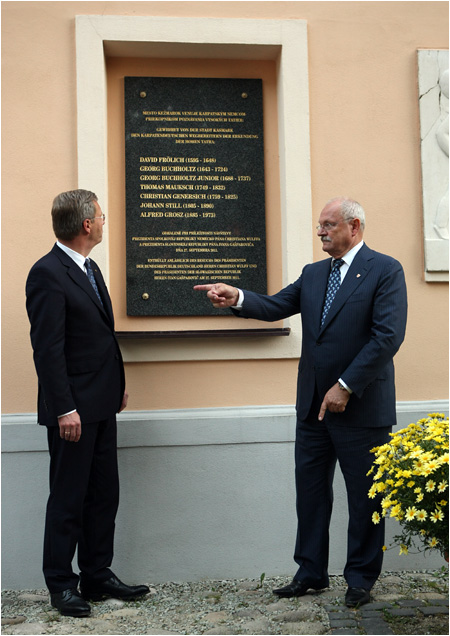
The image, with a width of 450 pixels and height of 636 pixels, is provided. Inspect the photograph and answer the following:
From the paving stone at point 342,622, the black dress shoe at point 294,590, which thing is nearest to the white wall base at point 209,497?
the black dress shoe at point 294,590

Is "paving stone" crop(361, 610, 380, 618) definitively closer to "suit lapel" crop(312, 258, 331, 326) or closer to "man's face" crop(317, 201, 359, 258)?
"suit lapel" crop(312, 258, 331, 326)

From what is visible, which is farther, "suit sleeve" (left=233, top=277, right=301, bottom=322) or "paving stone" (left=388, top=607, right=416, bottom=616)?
"suit sleeve" (left=233, top=277, right=301, bottom=322)

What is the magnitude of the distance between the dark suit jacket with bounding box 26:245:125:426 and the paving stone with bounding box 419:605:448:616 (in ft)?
6.35

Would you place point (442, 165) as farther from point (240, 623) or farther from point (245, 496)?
point (240, 623)

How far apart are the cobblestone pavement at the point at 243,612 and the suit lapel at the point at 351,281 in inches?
58.4

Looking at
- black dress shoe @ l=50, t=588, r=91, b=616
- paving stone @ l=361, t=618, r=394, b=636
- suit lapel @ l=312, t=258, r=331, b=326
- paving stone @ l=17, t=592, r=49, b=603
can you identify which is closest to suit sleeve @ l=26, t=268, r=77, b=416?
black dress shoe @ l=50, t=588, r=91, b=616

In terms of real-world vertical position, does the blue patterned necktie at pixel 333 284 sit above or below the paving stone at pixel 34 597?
above

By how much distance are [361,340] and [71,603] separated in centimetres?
202

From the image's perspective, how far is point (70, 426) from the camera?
12.2 ft

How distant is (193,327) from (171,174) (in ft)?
3.30

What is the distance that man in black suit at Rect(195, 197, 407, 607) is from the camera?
12.1ft

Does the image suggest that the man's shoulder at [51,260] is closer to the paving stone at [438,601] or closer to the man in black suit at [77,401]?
the man in black suit at [77,401]

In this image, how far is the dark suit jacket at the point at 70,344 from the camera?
146 inches

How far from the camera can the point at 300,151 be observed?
4.74 m
